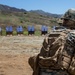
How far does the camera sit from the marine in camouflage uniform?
4031mm

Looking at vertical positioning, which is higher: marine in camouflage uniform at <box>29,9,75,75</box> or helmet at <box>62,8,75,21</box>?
helmet at <box>62,8,75,21</box>

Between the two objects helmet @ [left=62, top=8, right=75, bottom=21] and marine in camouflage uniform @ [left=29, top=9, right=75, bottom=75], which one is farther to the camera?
helmet @ [left=62, top=8, right=75, bottom=21]

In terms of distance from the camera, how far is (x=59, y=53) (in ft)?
13.4

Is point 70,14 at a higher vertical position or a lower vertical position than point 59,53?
higher

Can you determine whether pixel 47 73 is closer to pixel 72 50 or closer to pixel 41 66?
pixel 41 66

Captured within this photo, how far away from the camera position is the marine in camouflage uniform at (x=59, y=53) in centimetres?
403

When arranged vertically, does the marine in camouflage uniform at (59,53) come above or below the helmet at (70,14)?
below

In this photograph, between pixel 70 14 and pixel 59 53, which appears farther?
pixel 70 14

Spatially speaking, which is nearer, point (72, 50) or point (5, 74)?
point (72, 50)

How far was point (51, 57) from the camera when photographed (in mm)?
4145

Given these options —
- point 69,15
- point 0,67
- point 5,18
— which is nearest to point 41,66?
point 69,15

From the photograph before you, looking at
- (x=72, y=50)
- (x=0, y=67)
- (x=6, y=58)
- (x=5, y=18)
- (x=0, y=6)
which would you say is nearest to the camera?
(x=72, y=50)

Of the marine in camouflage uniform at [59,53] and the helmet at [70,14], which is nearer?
the marine in camouflage uniform at [59,53]

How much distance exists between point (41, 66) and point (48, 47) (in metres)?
0.25
